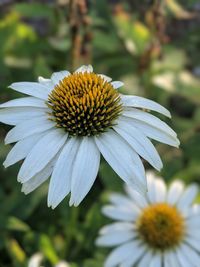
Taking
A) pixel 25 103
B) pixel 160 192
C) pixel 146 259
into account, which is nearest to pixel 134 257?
pixel 146 259

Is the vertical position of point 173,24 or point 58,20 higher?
point 173,24

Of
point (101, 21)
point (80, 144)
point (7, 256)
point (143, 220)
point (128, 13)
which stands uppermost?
point (128, 13)

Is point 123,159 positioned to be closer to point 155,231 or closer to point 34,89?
point 34,89

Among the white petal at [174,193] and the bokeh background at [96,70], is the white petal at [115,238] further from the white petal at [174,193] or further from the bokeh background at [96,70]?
the white petal at [174,193]

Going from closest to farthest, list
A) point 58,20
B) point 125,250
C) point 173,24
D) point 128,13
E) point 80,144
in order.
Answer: point 80,144, point 125,250, point 58,20, point 128,13, point 173,24

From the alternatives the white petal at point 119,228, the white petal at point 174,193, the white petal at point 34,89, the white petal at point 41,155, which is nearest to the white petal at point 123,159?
the white petal at point 41,155

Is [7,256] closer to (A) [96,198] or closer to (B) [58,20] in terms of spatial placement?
(A) [96,198]

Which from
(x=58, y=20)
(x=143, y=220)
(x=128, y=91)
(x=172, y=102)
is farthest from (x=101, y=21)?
(x=143, y=220)
